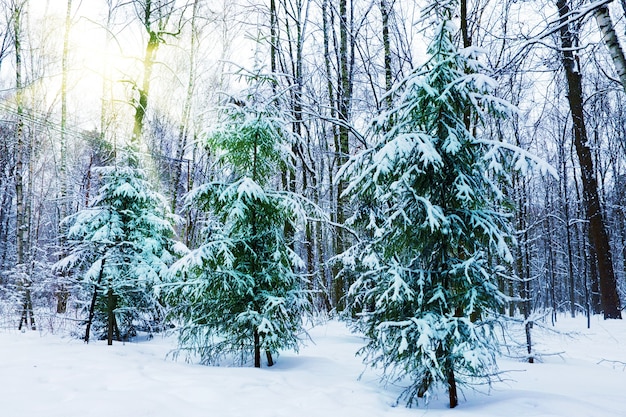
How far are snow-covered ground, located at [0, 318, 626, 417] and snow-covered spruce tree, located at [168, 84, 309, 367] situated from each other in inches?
25.3

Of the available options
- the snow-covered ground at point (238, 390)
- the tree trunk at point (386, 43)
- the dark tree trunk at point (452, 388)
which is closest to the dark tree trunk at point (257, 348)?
the snow-covered ground at point (238, 390)

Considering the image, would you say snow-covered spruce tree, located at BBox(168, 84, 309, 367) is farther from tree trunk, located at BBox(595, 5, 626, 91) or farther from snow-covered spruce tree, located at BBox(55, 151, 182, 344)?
tree trunk, located at BBox(595, 5, 626, 91)

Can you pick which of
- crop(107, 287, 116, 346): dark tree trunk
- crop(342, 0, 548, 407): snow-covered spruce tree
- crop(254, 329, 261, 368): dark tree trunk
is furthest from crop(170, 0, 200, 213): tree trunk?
crop(342, 0, 548, 407): snow-covered spruce tree

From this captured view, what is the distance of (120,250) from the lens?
8633 mm

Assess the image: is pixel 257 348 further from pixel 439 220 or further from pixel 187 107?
pixel 187 107

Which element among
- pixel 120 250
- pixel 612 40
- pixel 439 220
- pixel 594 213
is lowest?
pixel 120 250

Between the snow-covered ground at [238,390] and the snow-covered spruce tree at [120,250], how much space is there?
1512 mm

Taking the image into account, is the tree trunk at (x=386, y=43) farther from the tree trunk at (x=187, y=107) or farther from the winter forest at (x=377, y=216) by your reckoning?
the tree trunk at (x=187, y=107)

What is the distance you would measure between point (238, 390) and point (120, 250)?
5.34 meters

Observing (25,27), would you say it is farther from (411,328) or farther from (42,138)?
(411,328)

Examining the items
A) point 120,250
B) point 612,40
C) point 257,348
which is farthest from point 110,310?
point 612,40

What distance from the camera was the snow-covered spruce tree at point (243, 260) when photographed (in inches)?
250

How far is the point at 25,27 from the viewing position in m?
14.7

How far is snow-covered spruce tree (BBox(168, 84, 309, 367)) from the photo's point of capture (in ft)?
20.8
